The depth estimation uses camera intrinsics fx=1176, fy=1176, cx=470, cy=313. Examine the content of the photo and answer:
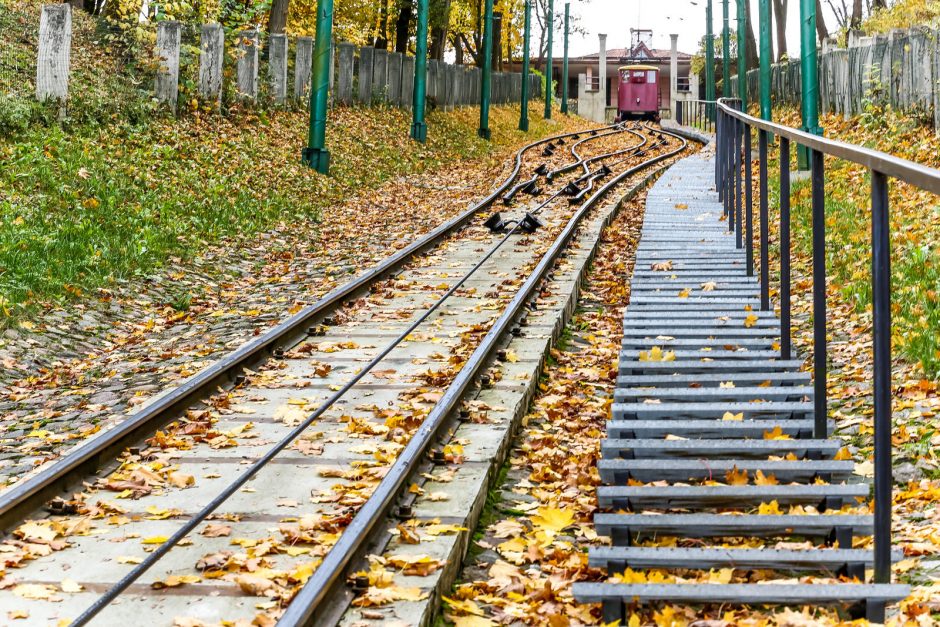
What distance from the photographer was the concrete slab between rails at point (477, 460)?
468cm

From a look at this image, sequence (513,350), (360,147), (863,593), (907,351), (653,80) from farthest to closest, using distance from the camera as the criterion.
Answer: (653,80) < (360,147) < (513,350) < (907,351) < (863,593)

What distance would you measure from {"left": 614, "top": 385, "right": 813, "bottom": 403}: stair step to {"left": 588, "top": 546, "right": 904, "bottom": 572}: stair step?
204 centimetres

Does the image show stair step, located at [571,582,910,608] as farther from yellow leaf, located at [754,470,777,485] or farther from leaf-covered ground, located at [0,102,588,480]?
leaf-covered ground, located at [0,102,588,480]

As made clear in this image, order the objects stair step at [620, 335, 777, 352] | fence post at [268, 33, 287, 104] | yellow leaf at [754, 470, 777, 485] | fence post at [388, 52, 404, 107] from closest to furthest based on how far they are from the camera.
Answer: yellow leaf at [754, 470, 777, 485] < stair step at [620, 335, 777, 352] < fence post at [268, 33, 287, 104] < fence post at [388, 52, 404, 107]

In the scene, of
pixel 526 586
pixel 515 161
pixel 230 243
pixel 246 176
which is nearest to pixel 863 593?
pixel 526 586

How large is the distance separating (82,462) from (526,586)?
8.53ft

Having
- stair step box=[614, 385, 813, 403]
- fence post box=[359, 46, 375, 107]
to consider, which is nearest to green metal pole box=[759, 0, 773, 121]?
fence post box=[359, 46, 375, 107]

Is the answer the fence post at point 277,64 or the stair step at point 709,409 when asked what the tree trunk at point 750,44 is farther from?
the stair step at point 709,409

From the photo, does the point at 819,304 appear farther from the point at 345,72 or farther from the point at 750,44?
the point at 750,44

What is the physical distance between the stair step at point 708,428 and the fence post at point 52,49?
11659 mm

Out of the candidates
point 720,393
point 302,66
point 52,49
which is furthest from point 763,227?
point 302,66

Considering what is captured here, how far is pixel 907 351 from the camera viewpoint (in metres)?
7.85

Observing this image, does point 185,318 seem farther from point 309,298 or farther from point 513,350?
point 513,350

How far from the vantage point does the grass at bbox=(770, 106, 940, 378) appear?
8445 mm
